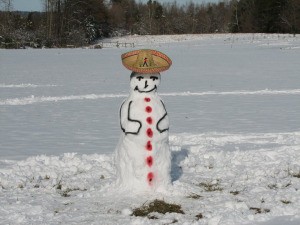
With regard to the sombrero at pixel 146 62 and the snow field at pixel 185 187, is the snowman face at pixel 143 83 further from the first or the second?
the snow field at pixel 185 187

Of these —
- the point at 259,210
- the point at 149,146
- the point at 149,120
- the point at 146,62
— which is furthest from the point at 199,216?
the point at 146,62

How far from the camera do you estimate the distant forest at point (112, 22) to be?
5450 centimetres

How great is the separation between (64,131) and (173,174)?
4.19 meters

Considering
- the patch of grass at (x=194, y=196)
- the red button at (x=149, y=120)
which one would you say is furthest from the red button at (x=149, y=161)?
the patch of grass at (x=194, y=196)

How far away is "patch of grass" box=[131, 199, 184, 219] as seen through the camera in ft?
20.3

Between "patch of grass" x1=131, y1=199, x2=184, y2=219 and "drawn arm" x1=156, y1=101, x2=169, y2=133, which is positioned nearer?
"patch of grass" x1=131, y1=199, x2=184, y2=219

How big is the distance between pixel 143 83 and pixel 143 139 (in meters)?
0.71

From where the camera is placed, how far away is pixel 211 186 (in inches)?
289

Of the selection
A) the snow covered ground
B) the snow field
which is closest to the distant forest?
the snow covered ground

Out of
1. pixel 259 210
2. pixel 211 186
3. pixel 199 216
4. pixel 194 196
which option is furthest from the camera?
pixel 211 186

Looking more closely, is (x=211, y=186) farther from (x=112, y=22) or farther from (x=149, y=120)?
(x=112, y=22)

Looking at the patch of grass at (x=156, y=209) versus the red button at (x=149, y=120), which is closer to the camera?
the patch of grass at (x=156, y=209)

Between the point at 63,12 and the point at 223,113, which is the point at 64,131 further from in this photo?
the point at 63,12

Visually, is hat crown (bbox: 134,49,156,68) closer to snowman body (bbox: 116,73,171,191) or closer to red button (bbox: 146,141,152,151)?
snowman body (bbox: 116,73,171,191)
